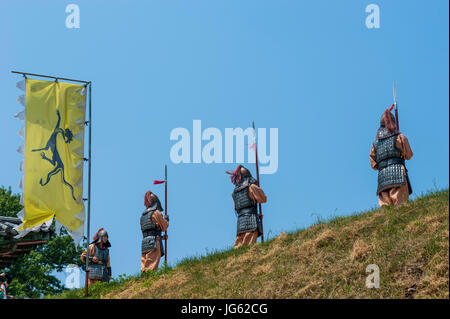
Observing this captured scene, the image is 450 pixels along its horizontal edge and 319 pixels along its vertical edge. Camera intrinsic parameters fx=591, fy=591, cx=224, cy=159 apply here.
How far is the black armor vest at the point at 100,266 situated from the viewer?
66.7ft

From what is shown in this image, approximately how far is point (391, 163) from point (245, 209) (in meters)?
4.60

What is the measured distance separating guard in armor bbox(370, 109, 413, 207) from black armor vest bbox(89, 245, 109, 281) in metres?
10.1

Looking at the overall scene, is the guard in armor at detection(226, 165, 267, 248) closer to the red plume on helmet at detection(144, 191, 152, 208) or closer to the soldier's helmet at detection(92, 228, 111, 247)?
the red plume on helmet at detection(144, 191, 152, 208)

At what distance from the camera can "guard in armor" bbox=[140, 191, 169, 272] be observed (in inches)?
713

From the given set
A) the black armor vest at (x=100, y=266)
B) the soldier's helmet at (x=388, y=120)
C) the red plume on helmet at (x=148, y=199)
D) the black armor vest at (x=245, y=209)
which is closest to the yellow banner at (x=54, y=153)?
the red plume on helmet at (x=148, y=199)

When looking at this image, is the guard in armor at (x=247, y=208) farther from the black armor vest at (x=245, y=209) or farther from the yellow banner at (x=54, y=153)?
the yellow banner at (x=54, y=153)

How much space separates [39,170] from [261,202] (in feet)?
20.8

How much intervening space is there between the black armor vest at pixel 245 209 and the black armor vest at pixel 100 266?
5.76 meters

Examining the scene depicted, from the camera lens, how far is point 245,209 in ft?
57.5

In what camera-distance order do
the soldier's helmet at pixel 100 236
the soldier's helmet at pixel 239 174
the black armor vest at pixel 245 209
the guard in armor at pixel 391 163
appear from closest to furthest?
1. the guard in armor at pixel 391 163
2. the black armor vest at pixel 245 209
3. the soldier's helmet at pixel 239 174
4. the soldier's helmet at pixel 100 236

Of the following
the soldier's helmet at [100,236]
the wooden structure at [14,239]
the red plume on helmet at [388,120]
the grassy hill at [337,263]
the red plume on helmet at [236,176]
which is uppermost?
the red plume on helmet at [388,120]
